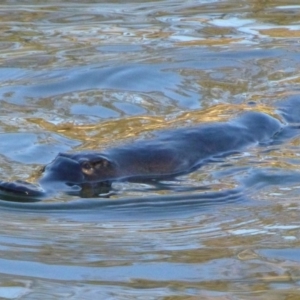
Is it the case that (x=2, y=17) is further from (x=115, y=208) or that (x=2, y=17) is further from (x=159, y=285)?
(x=159, y=285)

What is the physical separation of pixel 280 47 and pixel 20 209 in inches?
177

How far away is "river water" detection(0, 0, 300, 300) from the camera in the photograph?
3.59m

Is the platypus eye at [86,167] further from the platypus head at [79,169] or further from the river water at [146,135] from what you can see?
the river water at [146,135]

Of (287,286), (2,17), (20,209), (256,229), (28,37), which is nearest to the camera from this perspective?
(287,286)

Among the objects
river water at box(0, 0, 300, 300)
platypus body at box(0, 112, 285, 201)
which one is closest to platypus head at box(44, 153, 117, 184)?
platypus body at box(0, 112, 285, 201)

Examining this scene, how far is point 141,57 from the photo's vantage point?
26.7ft

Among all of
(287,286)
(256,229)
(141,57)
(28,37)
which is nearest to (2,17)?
(28,37)

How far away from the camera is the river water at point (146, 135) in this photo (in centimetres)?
359

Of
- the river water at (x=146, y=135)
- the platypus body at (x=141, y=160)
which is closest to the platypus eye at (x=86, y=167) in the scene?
the platypus body at (x=141, y=160)

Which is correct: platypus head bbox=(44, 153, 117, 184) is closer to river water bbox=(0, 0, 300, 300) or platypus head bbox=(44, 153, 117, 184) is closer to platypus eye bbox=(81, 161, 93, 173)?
platypus eye bbox=(81, 161, 93, 173)

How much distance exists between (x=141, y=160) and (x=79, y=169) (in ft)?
1.17

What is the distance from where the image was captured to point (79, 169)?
4.77 m

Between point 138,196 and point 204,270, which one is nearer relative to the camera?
point 204,270

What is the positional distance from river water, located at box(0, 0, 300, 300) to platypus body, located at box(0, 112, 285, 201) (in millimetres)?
97
